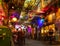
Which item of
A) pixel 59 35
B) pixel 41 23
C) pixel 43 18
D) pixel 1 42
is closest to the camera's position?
pixel 1 42

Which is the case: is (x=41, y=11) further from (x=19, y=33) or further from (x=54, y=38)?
(x=19, y=33)

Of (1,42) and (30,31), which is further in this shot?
(30,31)

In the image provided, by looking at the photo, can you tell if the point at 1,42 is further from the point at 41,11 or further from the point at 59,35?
the point at 41,11

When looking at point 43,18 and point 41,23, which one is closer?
point 43,18

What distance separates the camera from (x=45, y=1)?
21.7 metres

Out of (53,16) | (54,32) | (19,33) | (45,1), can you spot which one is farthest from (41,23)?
(19,33)

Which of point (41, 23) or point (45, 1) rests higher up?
point (45, 1)

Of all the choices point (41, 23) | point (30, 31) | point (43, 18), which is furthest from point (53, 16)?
point (30, 31)

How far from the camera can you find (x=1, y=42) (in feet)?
11.0

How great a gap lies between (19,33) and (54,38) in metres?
4.06

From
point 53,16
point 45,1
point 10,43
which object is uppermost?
point 45,1

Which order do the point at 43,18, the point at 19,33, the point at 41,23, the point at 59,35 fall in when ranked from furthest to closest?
the point at 41,23 → the point at 43,18 → the point at 59,35 → the point at 19,33

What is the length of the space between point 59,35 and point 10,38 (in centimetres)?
1340

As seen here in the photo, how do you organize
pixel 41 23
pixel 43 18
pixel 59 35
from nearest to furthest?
pixel 59 35 → pixel 43 18 → pixel 41 23
